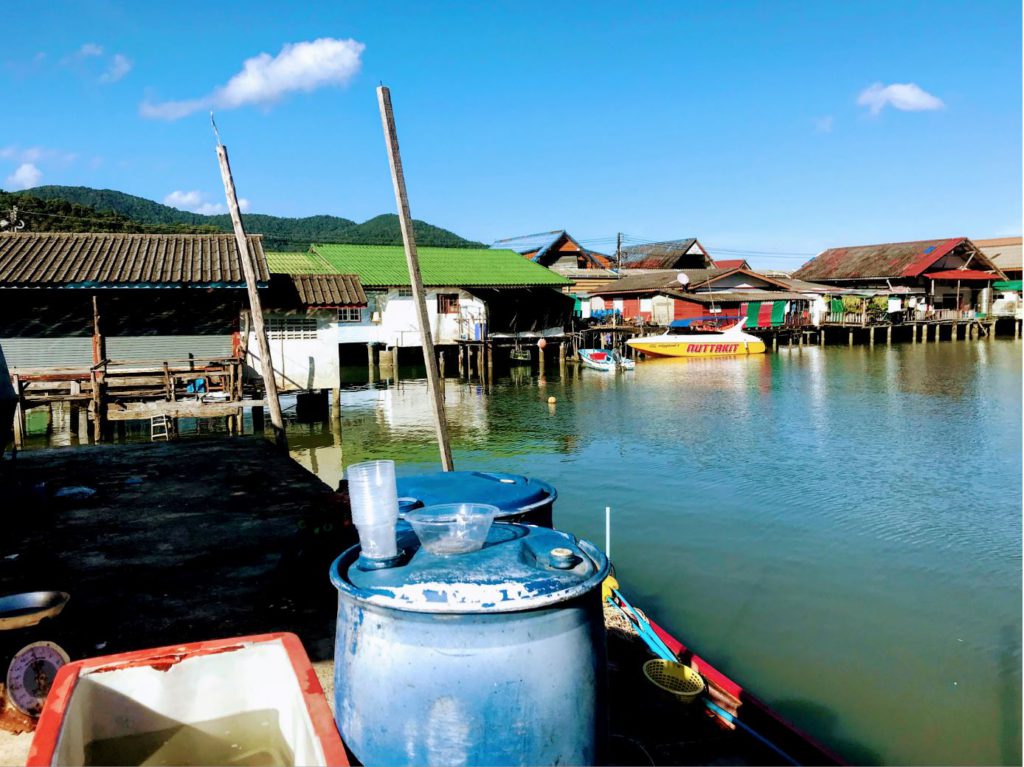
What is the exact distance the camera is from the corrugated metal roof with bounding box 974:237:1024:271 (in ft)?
198

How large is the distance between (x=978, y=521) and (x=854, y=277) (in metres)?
47.9

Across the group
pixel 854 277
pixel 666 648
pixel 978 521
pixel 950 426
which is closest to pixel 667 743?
pixel 666 648

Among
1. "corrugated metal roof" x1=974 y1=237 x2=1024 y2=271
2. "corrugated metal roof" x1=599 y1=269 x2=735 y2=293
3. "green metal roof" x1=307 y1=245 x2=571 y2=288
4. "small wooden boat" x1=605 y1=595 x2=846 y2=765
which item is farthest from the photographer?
"corrugated metal roof" x1=974 y1=237 x2=1024 y2=271

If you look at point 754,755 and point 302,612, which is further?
point 302,612

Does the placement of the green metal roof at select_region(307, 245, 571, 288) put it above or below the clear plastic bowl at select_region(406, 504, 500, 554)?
above

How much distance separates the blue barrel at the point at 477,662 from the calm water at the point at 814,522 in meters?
4.22

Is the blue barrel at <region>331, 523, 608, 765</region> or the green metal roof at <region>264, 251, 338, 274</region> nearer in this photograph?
the blue barrel at <region>331, 523, 608, 765</region>

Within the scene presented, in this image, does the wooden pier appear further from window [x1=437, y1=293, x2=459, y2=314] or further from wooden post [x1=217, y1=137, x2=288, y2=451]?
window [x1=437, y1=293, x2=459, y2=314]

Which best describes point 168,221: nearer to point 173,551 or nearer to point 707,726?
point 173,551

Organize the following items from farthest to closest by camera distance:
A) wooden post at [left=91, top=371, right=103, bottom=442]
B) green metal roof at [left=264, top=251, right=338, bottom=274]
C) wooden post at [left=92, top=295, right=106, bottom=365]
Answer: green metal roof at [left=264, top=251, right=338, bottom=274]
wooden post at [left=92, top=295, right=106, bottom=365]
wooden post at [left=91, top=371, right=103, bottom=442]

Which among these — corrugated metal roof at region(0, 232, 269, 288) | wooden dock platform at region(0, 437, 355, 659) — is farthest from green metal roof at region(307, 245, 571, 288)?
wooden dock platform at region(0, 437, 355, 659)

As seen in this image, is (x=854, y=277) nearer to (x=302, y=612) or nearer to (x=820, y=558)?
(x=820, y=558)

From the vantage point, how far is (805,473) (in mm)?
14516

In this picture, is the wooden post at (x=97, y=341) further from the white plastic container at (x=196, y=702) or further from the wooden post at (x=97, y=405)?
the white plastic container at (x=196, y=702)
